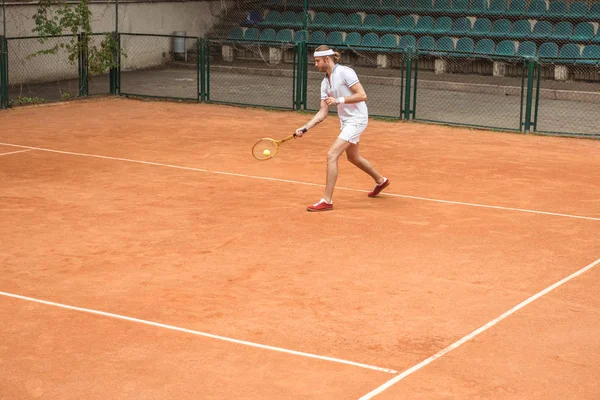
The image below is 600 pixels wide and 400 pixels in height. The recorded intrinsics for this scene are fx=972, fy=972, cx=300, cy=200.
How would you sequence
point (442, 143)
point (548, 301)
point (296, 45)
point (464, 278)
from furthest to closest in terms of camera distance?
point (296, 45) < point (442, 143) < point (464, 278) < point (548, 301)

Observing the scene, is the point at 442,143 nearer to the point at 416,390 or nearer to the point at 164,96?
the point at 164,96

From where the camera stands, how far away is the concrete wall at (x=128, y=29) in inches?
971

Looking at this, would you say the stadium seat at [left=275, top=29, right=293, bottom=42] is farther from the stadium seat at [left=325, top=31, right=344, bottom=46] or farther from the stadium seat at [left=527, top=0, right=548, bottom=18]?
the stadium seat at [left=527, top=0, right=548, bottom=18]

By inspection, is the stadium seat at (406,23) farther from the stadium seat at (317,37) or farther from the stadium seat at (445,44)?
the stadium seat at (317,37)

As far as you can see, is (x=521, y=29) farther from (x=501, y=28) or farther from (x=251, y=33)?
(x=251, y=33)

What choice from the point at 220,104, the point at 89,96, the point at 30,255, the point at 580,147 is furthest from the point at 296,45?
the point at 30,255

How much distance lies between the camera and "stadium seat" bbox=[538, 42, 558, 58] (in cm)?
2519

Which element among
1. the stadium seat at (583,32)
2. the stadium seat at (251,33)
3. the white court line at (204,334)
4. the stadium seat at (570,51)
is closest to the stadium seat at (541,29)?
the stadium seat at (583,32)

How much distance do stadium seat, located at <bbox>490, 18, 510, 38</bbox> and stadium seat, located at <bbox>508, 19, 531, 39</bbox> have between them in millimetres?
155

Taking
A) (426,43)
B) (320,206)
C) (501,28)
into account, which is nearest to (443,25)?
(426,43)

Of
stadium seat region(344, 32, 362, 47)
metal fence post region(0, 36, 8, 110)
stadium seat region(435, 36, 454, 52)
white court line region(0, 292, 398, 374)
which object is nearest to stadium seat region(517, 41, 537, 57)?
stadium seat region(435, 36, 454, 52)

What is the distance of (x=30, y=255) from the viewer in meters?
10.1

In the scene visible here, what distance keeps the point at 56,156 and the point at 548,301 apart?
943 cm

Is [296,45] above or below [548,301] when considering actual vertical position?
above
